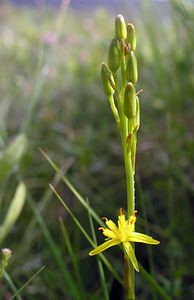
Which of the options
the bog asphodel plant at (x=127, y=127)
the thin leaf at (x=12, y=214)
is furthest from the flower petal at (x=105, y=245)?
the thin leaf at (x=12, y=214)

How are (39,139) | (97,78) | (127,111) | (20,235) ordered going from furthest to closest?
1. (97,78)
2. (39,139)
3. (20,235)
4. (127,111)

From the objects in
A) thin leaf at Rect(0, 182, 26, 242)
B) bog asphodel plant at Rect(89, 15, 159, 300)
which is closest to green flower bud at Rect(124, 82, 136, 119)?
bog asphodel plant at Rect(89, 15, 159, 300)

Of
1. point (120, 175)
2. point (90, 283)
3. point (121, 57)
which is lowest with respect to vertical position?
point (90, 283)

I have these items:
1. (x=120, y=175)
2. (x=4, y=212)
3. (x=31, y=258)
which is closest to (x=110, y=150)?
(x=120, y=175)

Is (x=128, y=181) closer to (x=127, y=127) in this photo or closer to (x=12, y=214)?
(x=127, y=127)

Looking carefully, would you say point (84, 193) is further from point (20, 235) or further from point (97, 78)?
point (97, 78)

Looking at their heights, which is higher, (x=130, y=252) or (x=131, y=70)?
(x=131, y=70)

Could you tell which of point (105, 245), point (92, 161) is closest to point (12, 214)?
point (105, 245)

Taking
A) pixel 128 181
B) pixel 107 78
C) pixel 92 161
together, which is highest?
pixel 107 78
